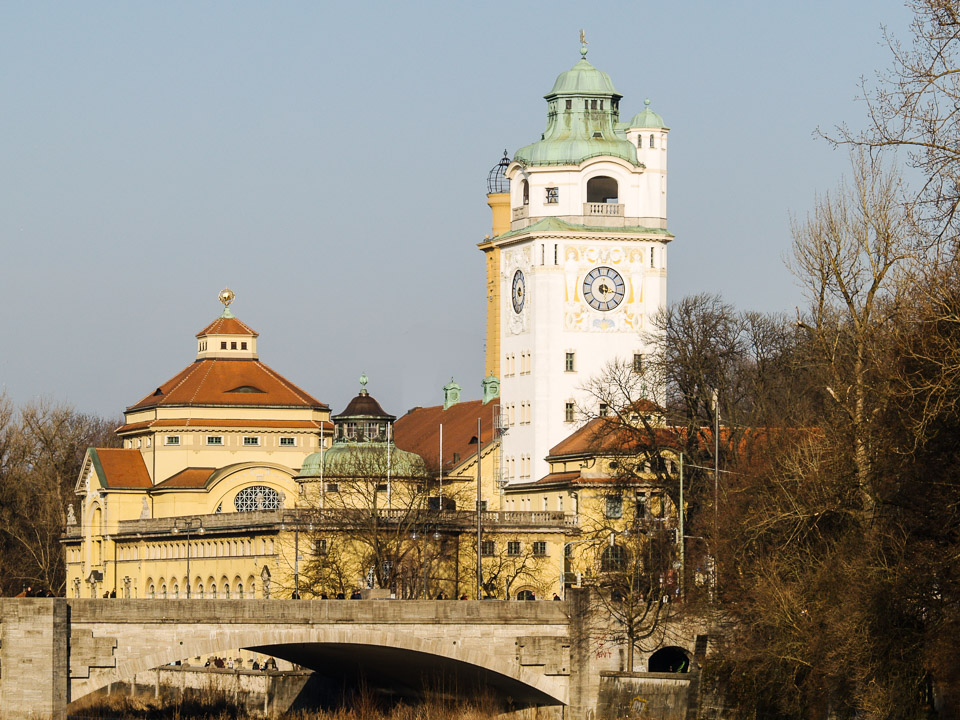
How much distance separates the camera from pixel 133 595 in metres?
124

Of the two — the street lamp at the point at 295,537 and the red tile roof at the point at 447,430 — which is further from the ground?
the red tile roof at the point at 447,430

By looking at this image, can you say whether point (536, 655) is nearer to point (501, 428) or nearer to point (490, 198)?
point (501, 428)

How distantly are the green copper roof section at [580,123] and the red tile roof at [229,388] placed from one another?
64.8ft

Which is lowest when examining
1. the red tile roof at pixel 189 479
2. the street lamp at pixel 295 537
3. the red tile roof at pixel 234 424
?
the street lamp at pixel 295 537

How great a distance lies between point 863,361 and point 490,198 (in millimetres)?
96696

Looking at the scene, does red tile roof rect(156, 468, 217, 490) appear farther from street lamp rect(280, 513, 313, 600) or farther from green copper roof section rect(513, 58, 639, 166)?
green copper roof section rect(513, 58, 639, 166)

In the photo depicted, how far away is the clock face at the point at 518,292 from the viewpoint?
12062 cm

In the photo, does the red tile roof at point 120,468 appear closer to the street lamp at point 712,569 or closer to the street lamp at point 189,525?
the street lamp at point 189,525

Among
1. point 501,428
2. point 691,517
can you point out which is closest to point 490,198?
point 501,428

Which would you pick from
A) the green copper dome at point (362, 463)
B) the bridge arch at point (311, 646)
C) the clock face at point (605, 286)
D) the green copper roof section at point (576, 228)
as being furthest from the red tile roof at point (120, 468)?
the bridge arch at point (311, 646)

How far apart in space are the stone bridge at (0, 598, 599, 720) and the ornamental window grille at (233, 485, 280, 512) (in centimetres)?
4320

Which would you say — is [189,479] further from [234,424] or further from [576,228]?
[576,228]

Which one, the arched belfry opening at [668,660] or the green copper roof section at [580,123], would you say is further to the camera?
the green copper roof section at [580,123]

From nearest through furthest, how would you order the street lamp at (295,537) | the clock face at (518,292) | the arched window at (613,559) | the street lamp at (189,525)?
the arched window at (613,559)
the street lamp at (295,537)
the street lamp at (189,525)
the clock face at (518,292)
